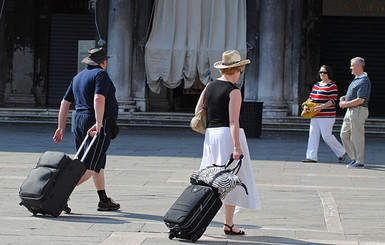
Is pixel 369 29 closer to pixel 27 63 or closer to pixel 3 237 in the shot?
pixel 27 63

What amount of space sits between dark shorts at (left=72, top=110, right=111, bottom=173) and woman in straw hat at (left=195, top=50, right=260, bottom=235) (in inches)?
51.0

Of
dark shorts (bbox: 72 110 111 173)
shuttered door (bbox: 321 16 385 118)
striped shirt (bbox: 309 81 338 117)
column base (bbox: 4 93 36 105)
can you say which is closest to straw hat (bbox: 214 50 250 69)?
dark shorts (bbox: 72 110 111 173)

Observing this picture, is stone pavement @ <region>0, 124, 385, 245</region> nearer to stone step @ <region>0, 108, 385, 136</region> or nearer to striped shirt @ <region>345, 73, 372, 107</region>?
striped shirt @ <region>345, 73, 372, 107</region>

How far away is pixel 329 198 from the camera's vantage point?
9016 millimetres

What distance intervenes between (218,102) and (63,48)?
1783 centimetres

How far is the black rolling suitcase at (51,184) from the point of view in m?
7.29

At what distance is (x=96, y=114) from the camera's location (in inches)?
304

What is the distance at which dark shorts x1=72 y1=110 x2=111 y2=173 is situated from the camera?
25.4 feet

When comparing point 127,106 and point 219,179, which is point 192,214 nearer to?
point 219,179

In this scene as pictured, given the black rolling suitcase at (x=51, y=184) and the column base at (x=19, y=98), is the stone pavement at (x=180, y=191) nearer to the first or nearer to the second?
the black rolling suitcase at (x=51, y=184)

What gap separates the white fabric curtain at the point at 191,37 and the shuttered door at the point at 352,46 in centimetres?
400

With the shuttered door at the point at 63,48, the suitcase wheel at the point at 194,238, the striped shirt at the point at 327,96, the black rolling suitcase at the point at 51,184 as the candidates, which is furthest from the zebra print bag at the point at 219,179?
the shuttered door at the point at 63,48

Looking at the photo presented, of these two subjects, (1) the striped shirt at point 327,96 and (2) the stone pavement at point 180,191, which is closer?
(2) the stone pavement at point 180,191

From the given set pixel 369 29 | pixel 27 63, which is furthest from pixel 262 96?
pixel 27 63
